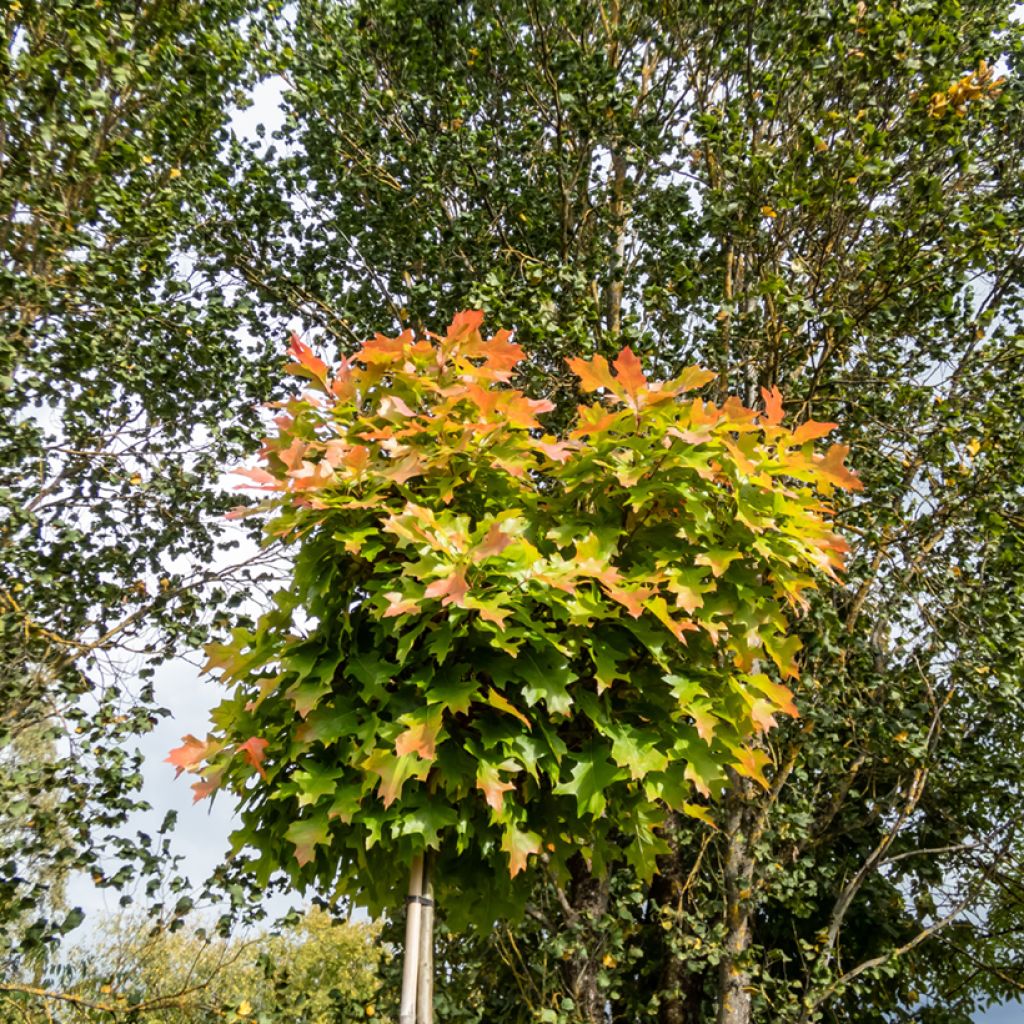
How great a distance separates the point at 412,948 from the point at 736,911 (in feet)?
12.5

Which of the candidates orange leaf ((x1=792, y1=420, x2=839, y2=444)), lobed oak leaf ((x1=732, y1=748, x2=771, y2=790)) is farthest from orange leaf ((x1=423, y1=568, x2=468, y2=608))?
orange leaf ((x1=792, y1=420, x2=839, y2=444))

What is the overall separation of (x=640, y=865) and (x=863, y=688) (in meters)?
3.83

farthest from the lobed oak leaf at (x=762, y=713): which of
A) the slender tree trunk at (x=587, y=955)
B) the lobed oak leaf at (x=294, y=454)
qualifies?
the slender tree trunk at (x=587, y=955)

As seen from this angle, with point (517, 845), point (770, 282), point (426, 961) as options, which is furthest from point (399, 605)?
point (770, 282)

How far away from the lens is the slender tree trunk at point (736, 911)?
6.07 m

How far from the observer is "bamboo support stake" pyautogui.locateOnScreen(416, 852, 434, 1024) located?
3.10 metres

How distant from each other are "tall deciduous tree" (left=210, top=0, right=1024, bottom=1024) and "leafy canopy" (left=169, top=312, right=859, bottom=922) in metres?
2.86

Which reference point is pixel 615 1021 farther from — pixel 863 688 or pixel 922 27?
pixel 922 27

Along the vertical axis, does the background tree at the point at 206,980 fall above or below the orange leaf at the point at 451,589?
below

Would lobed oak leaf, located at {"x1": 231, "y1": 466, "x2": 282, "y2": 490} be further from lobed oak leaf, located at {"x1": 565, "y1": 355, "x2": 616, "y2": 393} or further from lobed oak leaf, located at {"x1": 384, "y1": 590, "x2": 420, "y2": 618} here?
lobed oak leaf, located at {"x1": 565, "y1": 355, "x2": 616, "y2": 393}

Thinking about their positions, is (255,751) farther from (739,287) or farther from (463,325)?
(739,287)

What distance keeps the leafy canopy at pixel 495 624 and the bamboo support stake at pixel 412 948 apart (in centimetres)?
14

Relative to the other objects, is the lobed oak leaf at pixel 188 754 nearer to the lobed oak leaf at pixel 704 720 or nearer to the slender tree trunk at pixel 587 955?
the lobed oak leaf at pixel 704 720

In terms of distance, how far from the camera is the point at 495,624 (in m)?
2.97
